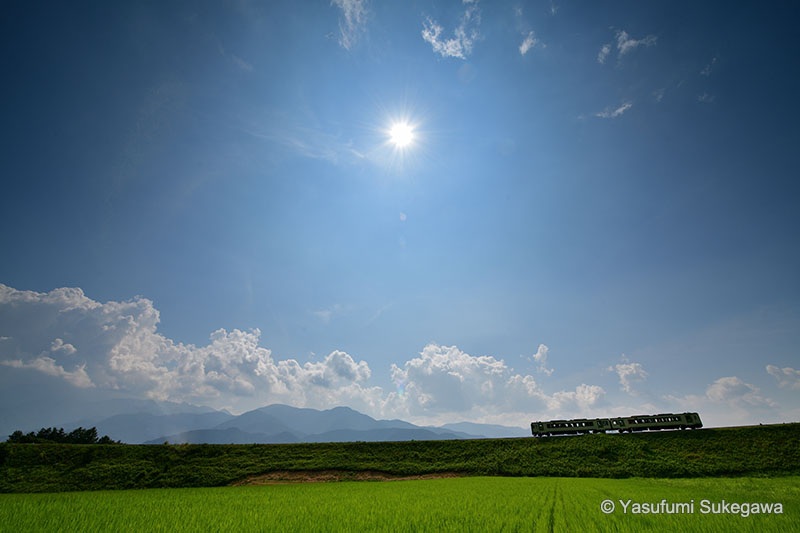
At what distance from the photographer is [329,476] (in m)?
36.9

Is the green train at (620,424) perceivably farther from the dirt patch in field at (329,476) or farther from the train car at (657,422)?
the dirt patch in field at (329,476)

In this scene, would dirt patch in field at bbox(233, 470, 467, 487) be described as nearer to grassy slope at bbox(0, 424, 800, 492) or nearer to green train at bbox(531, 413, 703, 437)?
grassy slope at bbox(0, 424, 800, 492)

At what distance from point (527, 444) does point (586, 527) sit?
45.2m

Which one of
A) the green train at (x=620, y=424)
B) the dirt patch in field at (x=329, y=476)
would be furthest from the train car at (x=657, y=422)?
the dirt patch in field at (x=329, y=476)

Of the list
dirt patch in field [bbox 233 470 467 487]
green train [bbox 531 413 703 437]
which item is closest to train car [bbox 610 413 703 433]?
green train [bbox 531 413 703 437]

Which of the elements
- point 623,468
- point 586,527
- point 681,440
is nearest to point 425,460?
point 623,468

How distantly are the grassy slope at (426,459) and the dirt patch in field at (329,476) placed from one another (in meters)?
0.71

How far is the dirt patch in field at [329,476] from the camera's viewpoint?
3562 cm

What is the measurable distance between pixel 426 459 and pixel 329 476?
12921 millimetres

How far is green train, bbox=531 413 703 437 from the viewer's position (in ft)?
144

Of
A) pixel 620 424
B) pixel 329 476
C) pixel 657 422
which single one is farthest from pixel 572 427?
pixel 329 476

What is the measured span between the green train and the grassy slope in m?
1.57

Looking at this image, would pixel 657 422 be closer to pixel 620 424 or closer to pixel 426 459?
pixel 620 424

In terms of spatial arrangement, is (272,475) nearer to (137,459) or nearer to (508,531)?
(137,459)
